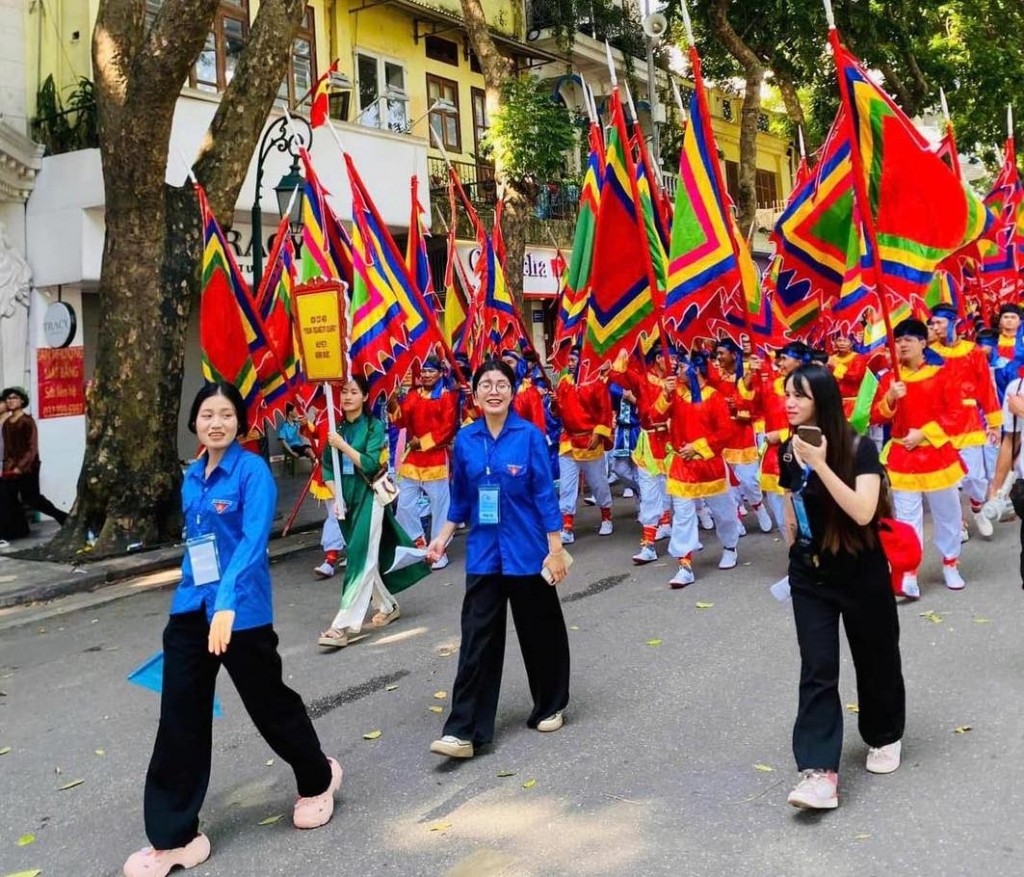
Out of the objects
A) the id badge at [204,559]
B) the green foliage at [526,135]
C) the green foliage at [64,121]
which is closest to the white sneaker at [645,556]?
the id badge at [204,559]

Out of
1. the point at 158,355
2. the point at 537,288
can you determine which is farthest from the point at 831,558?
the point at 537,288

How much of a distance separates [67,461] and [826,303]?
988 cm

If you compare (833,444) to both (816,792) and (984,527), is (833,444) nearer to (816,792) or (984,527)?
(816,792)

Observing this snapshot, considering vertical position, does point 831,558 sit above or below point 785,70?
below

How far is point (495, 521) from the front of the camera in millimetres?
4742

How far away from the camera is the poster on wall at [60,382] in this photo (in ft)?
43.3

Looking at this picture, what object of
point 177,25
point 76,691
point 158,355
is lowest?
point 76,691

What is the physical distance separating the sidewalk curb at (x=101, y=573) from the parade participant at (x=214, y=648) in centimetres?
580

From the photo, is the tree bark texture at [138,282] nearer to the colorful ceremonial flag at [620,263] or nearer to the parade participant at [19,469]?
the parade participant at [19,469]

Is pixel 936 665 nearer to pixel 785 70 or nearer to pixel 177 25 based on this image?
Result: pixel 177 25

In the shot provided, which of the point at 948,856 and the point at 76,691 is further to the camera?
the point at 76,691

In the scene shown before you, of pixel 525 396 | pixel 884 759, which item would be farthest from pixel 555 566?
pixel 525 396

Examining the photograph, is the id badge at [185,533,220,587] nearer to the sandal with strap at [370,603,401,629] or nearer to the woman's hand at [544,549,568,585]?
the woman's hand at [544,549,568,585]

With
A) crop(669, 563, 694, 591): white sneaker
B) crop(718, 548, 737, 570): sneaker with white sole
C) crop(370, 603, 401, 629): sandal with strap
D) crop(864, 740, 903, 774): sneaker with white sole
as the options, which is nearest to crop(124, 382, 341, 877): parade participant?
crop(864, 740, 903, 774): sneaker with white sole
